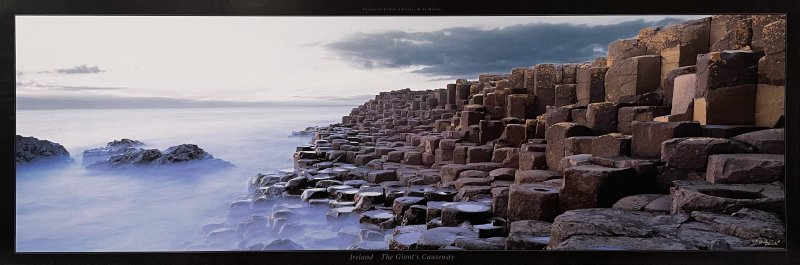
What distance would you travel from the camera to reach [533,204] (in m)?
2.72

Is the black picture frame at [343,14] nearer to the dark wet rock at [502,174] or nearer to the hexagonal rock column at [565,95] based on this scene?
the dark wet rock at [502,174]

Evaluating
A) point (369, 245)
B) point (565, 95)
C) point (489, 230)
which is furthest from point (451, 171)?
point (565, 95)

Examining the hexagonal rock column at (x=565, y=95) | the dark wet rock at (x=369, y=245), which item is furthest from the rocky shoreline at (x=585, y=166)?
the hexagonal rock column at (x=565, y=95)

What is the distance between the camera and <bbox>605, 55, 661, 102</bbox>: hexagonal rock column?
164 inches

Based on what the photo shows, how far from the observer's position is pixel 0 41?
2.37m

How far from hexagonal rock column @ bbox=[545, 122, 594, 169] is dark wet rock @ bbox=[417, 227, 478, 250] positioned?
4.35 ft

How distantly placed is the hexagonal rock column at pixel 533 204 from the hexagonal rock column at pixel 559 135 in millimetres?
914

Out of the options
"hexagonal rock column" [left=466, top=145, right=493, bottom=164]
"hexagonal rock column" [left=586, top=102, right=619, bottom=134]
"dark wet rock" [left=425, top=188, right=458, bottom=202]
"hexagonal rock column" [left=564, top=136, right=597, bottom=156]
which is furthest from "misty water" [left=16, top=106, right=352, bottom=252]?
"hexagonal rock column" [left=586, top=102, right=619, bottom=134]

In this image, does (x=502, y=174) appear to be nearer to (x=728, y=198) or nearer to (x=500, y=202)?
(x=500, y=202)

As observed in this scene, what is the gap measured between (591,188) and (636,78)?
6.84 ft

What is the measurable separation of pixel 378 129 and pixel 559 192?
3.93 feet

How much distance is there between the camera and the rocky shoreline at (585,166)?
2379 mm

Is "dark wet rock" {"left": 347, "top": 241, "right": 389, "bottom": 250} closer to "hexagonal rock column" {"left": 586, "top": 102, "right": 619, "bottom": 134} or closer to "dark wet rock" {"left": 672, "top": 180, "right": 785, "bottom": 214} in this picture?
"dark wet rock" {"left": 672, "top": 180, "right": 785, "bottom": 214}

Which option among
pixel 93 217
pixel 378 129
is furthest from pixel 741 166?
pixel 93 217
